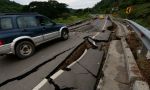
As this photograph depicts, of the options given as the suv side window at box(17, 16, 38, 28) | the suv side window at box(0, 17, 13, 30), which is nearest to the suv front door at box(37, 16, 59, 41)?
the suv side window at box(17, 16, 38, 28)

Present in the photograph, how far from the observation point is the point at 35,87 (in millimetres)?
5195

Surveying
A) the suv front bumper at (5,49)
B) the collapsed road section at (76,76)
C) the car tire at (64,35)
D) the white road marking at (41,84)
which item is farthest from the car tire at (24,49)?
the car tire at (64,35)

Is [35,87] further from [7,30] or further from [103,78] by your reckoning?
[7,30]

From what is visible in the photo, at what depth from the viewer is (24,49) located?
28.2ft

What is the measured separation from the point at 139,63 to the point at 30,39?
4.87 meters

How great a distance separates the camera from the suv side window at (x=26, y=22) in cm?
864

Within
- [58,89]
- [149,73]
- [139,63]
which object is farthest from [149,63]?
[58,89]

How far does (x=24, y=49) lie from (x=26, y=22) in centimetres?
126

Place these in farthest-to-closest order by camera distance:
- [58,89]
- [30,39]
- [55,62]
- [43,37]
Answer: [43,37], [30,39], [55,62], [58,89]

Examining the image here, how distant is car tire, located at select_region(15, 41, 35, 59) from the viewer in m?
8.27

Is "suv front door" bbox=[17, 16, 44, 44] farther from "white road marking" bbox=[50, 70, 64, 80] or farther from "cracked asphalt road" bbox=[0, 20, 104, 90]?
"white road marking" bbox=[50, 70, 64, 80]

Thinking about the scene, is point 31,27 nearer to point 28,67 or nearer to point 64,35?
point 28,67

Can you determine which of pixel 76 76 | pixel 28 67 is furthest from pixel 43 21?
pixel 76 76

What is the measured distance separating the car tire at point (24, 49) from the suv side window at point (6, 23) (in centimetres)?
82
